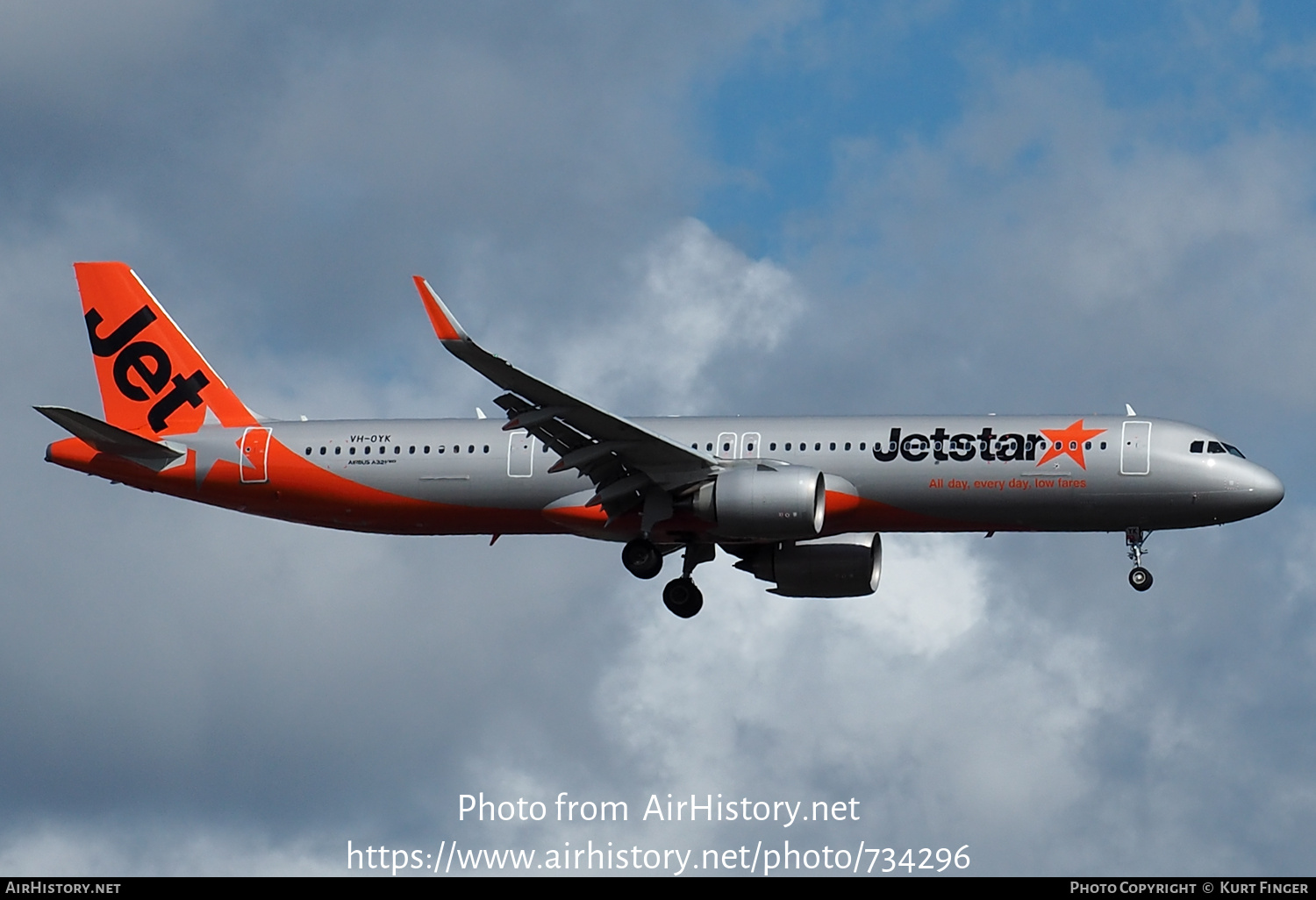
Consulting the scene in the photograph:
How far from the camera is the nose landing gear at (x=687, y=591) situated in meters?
52.9

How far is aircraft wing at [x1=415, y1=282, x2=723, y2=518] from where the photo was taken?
152 ft

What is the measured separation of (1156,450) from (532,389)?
50.7 feet

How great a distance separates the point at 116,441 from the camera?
2093 inches

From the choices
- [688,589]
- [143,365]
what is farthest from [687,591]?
[143,365]

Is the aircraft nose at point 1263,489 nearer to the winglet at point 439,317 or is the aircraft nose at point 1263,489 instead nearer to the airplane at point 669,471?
the airplane at point 669,471

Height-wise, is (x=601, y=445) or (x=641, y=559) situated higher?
(x=601, y=445)

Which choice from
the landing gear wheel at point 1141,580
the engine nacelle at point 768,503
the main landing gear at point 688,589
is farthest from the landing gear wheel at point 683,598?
the landing gear wheel at point 1141,580

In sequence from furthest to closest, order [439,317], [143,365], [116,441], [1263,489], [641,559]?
[143,365] < [116,441] < [641,559] < [1263,489] < [439,317]

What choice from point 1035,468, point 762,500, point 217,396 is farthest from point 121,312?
point 1035,468

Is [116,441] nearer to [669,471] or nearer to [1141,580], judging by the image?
[669,471]

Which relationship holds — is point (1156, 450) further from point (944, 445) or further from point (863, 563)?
point (863, 563)

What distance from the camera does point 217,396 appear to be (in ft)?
183

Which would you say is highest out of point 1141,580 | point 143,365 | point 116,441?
point 143,365

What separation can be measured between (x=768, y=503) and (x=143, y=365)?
2000cm
